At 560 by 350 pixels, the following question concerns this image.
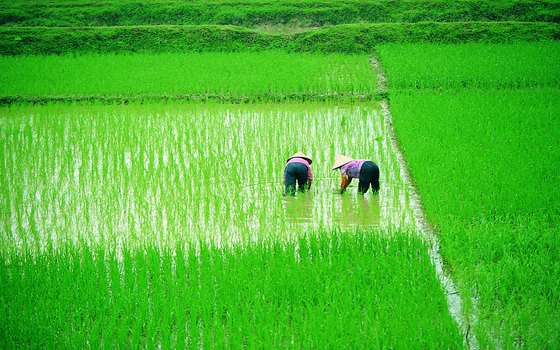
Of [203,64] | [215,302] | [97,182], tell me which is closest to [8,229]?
[97,182]

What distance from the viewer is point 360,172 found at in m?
5.55

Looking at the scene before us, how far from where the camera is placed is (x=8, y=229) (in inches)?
205

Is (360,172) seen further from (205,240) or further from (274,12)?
(274,12)

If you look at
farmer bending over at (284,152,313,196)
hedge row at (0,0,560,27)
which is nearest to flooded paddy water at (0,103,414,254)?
farmer bending over at (284,152,313,196)

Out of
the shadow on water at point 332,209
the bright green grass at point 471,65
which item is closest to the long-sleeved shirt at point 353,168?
the shadow on water at point 332,209

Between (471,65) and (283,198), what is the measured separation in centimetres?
600

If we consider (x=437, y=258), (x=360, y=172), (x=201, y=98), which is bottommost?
(x=437, y=258)

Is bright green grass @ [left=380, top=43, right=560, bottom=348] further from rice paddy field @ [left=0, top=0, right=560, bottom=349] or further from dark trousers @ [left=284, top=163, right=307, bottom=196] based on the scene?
dark trousers @ [left=284, top=163, right=307, bottom=196]

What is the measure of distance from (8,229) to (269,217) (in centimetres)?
207

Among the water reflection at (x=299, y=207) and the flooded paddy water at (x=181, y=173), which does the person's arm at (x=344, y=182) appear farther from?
the water reflection at (x=299, y=207)

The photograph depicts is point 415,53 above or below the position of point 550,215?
above

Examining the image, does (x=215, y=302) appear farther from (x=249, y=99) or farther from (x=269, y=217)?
(x=249, y=99)

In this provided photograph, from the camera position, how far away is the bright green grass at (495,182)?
374cm

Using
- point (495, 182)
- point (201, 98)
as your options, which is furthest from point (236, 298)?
point (201, 98)
